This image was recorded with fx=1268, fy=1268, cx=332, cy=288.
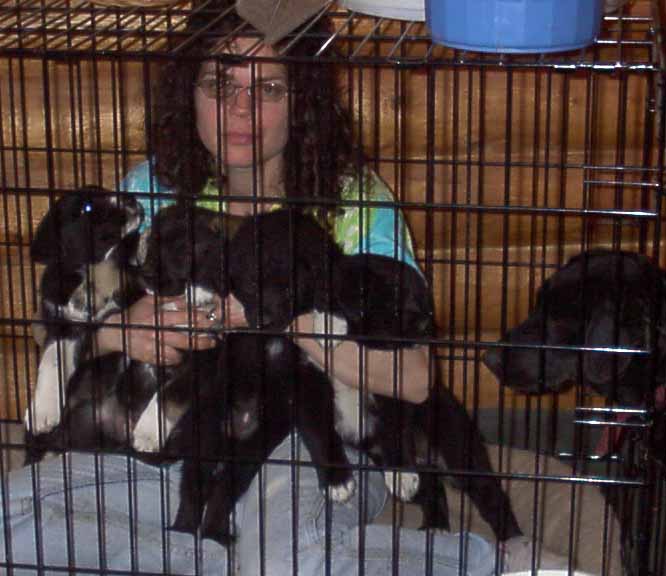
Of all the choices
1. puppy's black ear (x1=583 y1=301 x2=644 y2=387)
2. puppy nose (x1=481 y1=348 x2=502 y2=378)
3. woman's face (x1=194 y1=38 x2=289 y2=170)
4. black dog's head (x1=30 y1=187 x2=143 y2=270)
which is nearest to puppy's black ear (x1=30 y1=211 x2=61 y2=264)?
black dog's head (x1=30 y1=187 x2=143 y2=270)

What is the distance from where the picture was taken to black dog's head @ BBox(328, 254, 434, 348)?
1.47 meters

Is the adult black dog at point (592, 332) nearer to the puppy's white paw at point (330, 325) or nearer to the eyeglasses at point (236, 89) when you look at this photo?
the puppy's white paw at point (330, 325)

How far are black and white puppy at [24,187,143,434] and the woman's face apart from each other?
150 millimetres

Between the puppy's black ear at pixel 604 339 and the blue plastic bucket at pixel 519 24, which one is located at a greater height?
the blue plastic bucket at pixel 519 24

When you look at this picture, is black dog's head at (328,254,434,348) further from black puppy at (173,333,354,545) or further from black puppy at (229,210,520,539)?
black puppy at (173,333,354,545)

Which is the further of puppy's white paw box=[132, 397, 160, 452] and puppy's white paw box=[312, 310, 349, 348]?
puppy's white paw box=[132, 397, 160, 452]

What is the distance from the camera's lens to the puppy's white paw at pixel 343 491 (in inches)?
62.5

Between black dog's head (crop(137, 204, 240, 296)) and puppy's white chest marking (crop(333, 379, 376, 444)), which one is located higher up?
black dog's head (crop(137, 204, 240, 296))

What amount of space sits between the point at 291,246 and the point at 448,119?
2.67 feet

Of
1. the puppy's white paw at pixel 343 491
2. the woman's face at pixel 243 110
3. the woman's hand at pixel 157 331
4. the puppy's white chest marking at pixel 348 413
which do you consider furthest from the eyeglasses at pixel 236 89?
the puppy's white paw at pixel 343 491

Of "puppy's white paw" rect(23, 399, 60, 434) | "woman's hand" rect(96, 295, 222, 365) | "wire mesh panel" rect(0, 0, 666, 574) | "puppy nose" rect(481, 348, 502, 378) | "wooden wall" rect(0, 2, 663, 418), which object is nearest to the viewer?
"wire mesh panel" rect(0, 0, 666, 574)

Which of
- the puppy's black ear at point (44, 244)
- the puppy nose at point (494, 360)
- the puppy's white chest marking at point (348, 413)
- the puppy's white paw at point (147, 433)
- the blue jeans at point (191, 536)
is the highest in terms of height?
the puppy's black ear at point (44, 244)

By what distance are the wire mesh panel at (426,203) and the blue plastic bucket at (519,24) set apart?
22mm

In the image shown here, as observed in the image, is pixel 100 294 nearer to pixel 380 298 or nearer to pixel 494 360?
pixel 380 298
